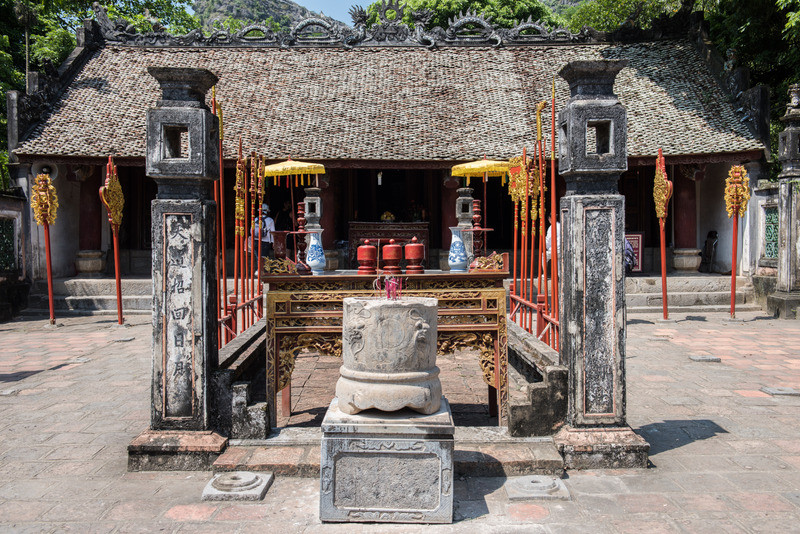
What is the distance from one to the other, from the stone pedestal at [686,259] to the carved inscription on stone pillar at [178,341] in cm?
1274

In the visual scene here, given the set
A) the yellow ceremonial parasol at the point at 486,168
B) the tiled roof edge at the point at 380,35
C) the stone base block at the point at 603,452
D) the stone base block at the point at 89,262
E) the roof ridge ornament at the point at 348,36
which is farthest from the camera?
the roof ridge ornament at the point at 348,36

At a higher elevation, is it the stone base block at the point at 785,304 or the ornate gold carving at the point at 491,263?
the ornate gold carving at the point at 491,263

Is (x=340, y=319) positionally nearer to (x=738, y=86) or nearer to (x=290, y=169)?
(x=290, y=169)

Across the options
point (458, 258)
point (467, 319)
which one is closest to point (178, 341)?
point (467, 319)

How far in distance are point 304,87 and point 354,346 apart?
1376 centimetres

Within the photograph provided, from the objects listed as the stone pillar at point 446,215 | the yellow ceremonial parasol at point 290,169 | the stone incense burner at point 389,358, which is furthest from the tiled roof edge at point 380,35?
the stone incense burner at point 389,358

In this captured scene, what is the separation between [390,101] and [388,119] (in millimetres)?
883

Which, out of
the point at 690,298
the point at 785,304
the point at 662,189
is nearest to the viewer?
the point at 662,189

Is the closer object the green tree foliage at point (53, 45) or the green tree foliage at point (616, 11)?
the green tree foliage at point (53, 45)

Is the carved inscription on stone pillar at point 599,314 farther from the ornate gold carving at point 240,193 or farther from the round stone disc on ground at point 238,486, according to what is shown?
the ornate gold carving at point 240,193

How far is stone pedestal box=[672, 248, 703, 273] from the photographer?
14297 millimetres

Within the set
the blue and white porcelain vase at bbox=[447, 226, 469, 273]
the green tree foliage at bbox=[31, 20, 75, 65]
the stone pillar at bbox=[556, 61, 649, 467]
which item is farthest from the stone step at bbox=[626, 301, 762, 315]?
the green tree foliage at bbox=[31, 20, 75, 65]

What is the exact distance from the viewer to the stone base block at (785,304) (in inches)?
440

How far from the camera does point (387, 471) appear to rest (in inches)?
131
